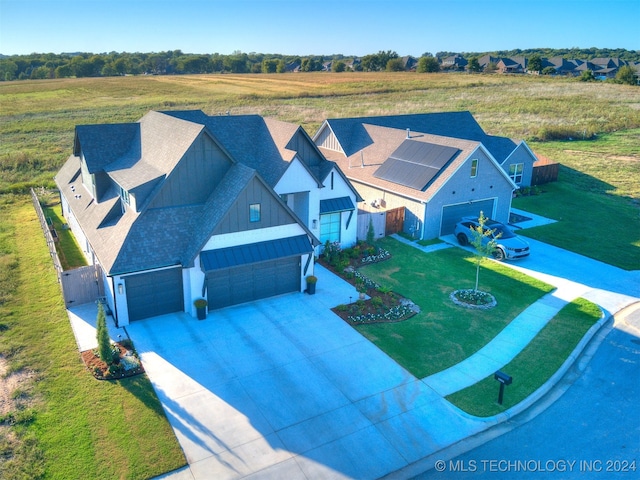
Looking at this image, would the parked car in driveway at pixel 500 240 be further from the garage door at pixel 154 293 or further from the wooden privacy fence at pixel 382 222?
the garage door at pixel 154 293

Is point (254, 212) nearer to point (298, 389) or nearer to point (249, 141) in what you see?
point (249, 141)

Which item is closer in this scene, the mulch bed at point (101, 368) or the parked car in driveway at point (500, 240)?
the mulch bed at point (101, 368)

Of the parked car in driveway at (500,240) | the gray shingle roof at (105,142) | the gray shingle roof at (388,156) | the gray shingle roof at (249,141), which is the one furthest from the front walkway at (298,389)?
the gray shingle roof at (388,156)

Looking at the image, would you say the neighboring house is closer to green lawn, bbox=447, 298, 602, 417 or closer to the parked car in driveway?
the parked car in driveway

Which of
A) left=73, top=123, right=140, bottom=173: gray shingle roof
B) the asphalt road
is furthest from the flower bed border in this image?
left=73, top=123, right=140, bottom=173: gray shingle roof

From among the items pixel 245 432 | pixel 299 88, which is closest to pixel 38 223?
pixel 245 432

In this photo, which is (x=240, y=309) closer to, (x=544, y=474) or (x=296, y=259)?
(x=296, y=259)
